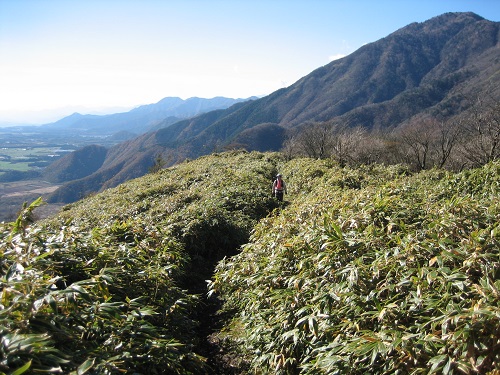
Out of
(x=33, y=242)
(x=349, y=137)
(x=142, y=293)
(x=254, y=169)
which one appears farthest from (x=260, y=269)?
(x=349, y=137)

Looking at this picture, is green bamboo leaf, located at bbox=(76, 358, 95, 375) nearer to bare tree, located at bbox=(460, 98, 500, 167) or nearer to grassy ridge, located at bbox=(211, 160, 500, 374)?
grassy ridge, located at bbox=(211, 160, 500, 374)

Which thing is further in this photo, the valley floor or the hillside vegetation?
the valley floor

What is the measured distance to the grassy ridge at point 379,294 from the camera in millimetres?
2971

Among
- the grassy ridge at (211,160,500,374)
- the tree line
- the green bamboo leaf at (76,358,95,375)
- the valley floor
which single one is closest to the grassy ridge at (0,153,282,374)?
the green bamboo leaf at (76,358,95,375)

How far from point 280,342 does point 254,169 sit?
18571 millimetres

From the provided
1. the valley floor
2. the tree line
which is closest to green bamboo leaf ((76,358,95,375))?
the tree line

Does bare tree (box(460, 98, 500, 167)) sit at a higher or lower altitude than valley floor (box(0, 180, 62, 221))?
higher

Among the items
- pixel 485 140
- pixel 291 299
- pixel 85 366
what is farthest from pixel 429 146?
pixel 85 366

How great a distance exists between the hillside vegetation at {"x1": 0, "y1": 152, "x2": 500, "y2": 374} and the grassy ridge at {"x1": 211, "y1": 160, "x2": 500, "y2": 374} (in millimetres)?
17


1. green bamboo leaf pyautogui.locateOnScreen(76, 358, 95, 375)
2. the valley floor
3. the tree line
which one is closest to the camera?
green bamboo leaf pyautogui.locateOnScreen(76, 358, 95, 375)

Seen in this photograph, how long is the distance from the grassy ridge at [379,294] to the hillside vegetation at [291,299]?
2cm

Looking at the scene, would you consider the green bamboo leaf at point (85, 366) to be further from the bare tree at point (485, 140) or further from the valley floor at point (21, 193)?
the valley floor at point (21, 193)

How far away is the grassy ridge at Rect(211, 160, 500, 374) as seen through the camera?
2.97 meters

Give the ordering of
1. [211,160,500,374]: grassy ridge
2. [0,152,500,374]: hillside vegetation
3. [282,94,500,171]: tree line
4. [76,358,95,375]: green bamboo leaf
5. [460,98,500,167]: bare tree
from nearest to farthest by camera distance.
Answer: [76,358,95,375]: green bamboo leaf, [0,152,500,374]: hillside vegetation, [211,160,500,374]: grassy ridge, [460,98,500,167]: bare tree, [282,94,500,171]: tree line
